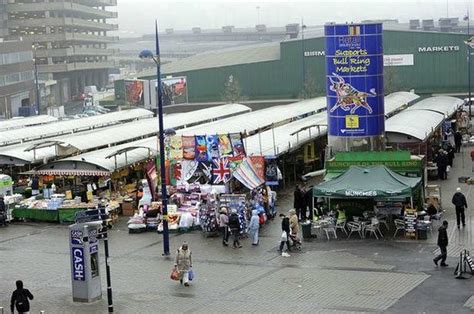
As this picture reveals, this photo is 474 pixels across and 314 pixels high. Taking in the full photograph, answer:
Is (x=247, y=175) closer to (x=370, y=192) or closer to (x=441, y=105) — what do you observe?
(x=370, y=192)

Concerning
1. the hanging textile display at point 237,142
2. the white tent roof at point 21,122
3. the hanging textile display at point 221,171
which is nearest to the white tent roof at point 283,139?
the hanging textile display at point 237,142

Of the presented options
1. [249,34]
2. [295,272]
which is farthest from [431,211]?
[249,34]

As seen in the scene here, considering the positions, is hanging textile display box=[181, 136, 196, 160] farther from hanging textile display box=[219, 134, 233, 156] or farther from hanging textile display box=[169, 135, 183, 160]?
hanging textile display box=[219, 134, 233, 156]

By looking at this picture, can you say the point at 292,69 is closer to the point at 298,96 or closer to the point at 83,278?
the point at 298,96

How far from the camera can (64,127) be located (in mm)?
52250

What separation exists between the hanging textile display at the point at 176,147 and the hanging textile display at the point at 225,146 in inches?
59.9

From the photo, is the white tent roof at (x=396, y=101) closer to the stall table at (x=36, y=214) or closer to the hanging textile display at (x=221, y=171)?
the hanging textile display at (x=221, y=171)

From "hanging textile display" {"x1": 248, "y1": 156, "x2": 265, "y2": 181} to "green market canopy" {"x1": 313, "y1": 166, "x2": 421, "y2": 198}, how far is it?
363cm

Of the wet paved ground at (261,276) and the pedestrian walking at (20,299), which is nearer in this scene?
the pedestrian walking at (20,299)

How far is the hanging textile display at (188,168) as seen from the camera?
110ft

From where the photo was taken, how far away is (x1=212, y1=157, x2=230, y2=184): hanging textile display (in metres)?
33.0

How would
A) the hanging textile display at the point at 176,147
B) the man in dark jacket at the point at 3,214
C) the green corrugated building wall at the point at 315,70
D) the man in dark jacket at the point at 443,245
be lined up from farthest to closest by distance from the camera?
the green corrugated building wall at the point at 315,70, the hanging textile display at the point at 176,147, the man in dark jacket at the point at 3,214, the man in dark jacket at the point at 443,245

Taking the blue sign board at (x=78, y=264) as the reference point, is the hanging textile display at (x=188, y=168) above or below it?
above

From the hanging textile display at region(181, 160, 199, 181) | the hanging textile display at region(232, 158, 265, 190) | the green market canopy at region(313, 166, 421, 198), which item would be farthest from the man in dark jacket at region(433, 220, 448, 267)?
the hanging textile display at region(181, 160, 199, 181)
